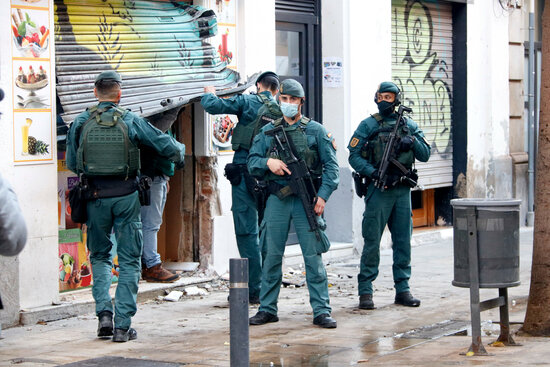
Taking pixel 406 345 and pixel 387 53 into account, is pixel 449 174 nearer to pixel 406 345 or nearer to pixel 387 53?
pixel 387 53

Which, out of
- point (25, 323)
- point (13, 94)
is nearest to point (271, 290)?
point (25, 323)

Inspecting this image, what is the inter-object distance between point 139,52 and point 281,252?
265 cm

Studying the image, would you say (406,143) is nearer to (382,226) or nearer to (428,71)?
(382,226)

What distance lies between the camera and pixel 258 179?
812cm

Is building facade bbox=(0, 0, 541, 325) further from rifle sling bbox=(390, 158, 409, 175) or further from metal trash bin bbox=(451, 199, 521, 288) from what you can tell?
metal trash bin bbox=(451, 199, 521, 288)

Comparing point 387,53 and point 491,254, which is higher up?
point 387,53

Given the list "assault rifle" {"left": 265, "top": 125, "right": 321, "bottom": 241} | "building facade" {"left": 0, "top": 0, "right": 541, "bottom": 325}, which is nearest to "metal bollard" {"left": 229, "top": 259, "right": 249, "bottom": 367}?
"assault rifle" {"left": 265, "top": 125, "right": 321, "bottom": 241}

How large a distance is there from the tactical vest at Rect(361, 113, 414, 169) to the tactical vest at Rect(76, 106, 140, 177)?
2304mm

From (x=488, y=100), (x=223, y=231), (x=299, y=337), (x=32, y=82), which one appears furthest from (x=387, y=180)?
(x=488, y=100)

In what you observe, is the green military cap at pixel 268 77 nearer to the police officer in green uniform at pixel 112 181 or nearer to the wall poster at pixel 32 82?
the police officer in green uniform at pixel 112 181

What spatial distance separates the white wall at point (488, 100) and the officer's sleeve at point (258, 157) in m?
7.58

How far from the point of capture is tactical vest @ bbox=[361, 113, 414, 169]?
8695 mm

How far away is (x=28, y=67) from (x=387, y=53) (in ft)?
19.8

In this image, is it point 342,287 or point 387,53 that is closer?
point 342,287
